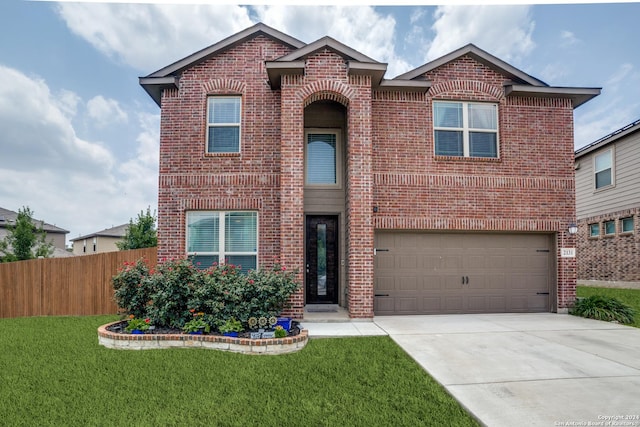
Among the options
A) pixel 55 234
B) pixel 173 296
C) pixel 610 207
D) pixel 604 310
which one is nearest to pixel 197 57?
pixel 173 296

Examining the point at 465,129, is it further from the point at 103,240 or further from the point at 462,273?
the point at 103,240

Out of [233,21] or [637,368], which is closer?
[637,368]

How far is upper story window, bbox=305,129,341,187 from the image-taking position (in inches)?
364

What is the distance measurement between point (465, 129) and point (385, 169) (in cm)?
236

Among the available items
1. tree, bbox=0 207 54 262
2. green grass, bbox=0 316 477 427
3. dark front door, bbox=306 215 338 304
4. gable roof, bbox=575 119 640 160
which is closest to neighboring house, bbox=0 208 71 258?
tree, bbox=0 207 54 262

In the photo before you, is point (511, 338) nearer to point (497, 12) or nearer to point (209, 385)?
point (209, 385)

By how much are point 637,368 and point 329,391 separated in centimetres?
422

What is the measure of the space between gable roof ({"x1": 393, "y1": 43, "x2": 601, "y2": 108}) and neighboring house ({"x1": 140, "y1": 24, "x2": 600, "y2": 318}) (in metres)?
0.03

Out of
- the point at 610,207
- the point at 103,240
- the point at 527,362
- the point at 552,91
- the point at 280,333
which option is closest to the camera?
the point at 527,362

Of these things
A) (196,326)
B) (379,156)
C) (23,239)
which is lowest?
(196,326)

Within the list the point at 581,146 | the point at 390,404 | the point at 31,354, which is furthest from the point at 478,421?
the point at 581,146

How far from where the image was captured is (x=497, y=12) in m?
8.72

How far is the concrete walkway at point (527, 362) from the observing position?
11.7ft

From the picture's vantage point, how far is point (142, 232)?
13891mm
